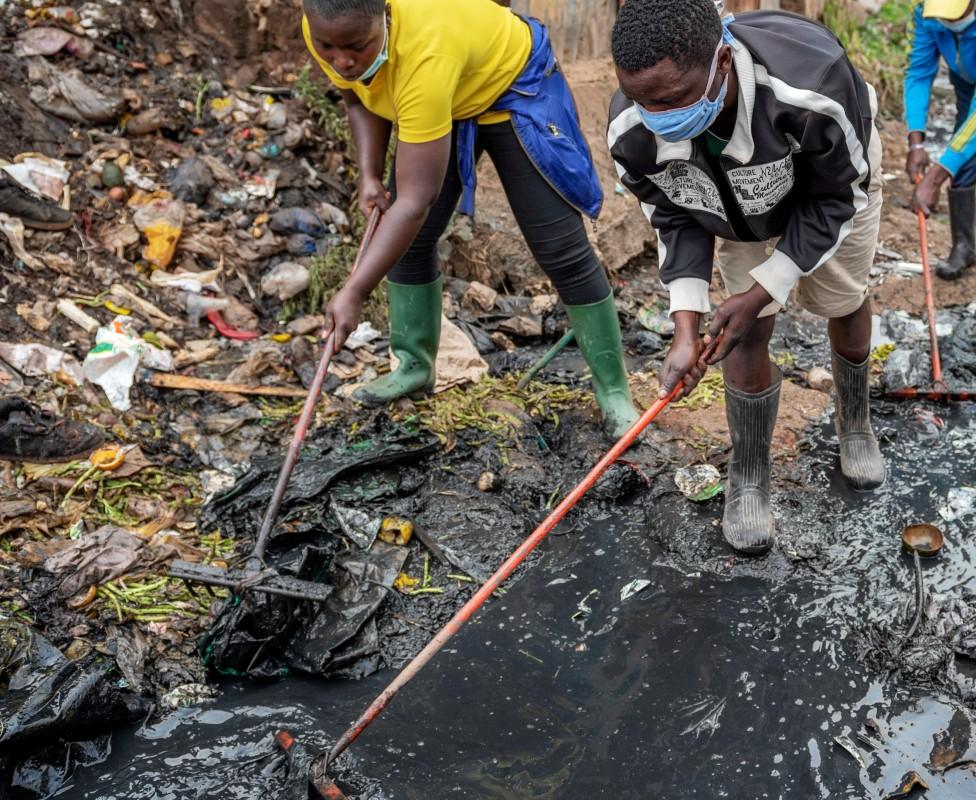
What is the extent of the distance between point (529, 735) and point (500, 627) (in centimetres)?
47

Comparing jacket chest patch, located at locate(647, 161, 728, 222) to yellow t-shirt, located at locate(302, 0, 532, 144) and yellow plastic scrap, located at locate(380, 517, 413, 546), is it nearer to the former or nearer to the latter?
yellow t-shirt, located at locate(302, 0, 532, 144)

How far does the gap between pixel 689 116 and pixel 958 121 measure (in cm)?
392

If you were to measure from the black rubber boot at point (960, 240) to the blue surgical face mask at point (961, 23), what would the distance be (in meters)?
0.91

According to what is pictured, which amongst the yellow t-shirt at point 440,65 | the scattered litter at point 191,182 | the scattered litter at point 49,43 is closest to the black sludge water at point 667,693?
the yellow t-shirt at point 440,65

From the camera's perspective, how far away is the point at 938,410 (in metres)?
4.00

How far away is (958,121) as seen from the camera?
527 centimetres

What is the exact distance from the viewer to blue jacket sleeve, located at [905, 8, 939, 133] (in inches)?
195

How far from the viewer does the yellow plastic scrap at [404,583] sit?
126 inches

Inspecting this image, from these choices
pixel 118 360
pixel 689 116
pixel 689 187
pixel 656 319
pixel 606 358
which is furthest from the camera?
pixel 656 319

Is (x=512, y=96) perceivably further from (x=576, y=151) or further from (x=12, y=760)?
(x=12, y=760)

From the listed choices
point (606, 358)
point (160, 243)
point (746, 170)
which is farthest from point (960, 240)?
point (160, 243)

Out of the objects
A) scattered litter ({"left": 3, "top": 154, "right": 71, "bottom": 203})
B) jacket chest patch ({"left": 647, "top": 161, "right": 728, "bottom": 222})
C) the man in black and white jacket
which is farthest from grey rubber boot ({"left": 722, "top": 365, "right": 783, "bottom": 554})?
scattered litter ({"left": 3, "top": 154, "right": 71, "bottom": 203})

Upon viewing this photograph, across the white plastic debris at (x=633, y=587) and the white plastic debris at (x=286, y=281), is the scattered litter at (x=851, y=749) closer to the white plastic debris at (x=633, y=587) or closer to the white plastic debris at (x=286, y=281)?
the white plastic debris at (x=633, y=587)

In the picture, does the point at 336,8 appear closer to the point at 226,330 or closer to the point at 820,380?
the point at 226,330
